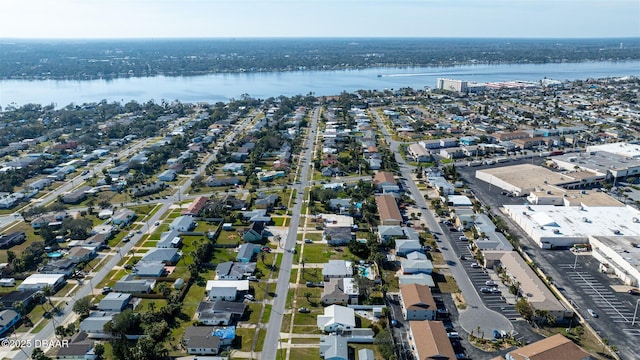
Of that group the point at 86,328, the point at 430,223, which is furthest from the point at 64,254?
the point at 430,223

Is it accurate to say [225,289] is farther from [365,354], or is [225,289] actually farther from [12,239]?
[12,239]

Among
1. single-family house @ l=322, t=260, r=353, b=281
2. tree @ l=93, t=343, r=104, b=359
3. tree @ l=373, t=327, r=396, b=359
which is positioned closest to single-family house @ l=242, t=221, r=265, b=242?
single-family house @ l=322, t=260, r=353, b=281

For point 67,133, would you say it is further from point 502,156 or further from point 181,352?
point 502,156

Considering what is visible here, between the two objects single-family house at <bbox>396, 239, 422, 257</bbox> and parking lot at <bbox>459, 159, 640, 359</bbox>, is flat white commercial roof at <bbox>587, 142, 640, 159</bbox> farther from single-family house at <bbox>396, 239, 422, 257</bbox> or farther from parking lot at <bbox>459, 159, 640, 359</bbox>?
single-family house at <bbox>396, 239, 422, 257</bbox>

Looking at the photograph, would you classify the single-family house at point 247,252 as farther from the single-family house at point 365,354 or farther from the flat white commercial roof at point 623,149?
the flat white commercial roof at point 623,149

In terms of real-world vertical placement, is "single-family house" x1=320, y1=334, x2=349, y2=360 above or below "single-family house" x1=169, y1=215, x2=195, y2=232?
below

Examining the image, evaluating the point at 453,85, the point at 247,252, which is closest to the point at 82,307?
the point at 247,252
